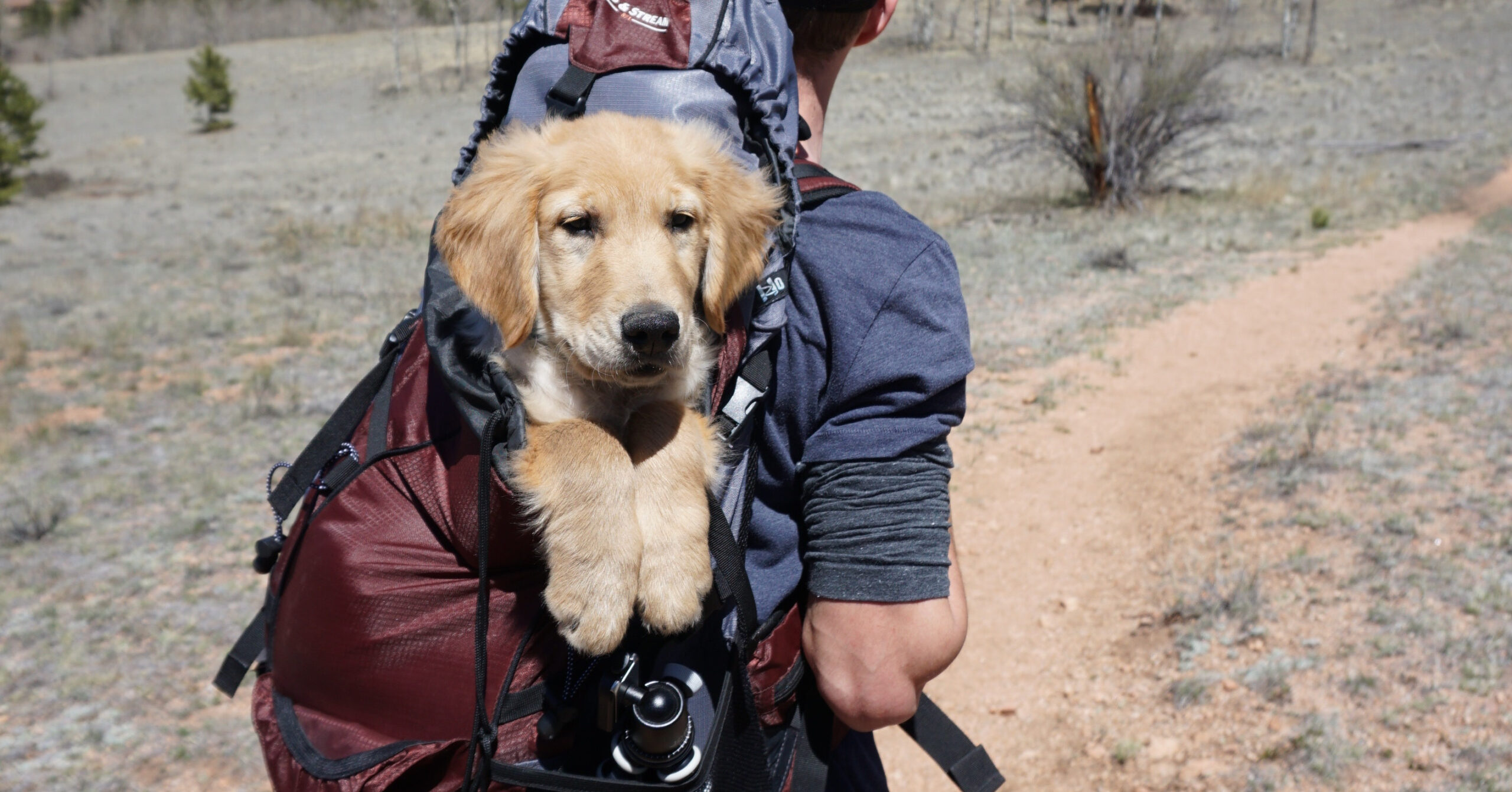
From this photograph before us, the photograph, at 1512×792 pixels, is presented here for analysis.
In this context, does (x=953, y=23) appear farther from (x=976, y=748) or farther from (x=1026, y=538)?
(x=976, y=748)

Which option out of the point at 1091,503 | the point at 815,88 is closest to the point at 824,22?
the point at 815,88

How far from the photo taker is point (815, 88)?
6.62ft

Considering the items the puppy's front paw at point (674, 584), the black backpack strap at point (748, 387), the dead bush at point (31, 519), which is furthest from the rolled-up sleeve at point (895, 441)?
the dead bush at point (31, 519)

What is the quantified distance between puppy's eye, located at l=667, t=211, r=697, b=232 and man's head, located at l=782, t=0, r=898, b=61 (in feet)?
1.19

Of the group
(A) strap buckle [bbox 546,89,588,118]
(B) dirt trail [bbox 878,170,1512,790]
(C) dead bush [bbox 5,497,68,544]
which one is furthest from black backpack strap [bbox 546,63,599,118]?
(C) dead bush [bbox 5,497,68,544]

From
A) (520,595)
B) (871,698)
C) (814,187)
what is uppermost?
(814,187)

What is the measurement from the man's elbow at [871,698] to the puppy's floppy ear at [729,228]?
2.18 ft

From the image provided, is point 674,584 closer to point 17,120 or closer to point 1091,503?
point 1091,503

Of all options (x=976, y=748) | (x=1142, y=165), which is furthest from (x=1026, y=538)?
(x=1142, y=165)

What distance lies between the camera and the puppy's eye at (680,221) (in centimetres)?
202

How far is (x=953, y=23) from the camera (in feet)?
182

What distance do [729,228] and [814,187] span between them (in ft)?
1.16

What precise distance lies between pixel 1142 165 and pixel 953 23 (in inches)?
1696

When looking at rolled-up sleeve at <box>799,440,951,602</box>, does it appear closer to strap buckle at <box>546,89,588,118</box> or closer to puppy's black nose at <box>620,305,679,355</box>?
puppy's black nose at <box>620,305,679,355</box>
